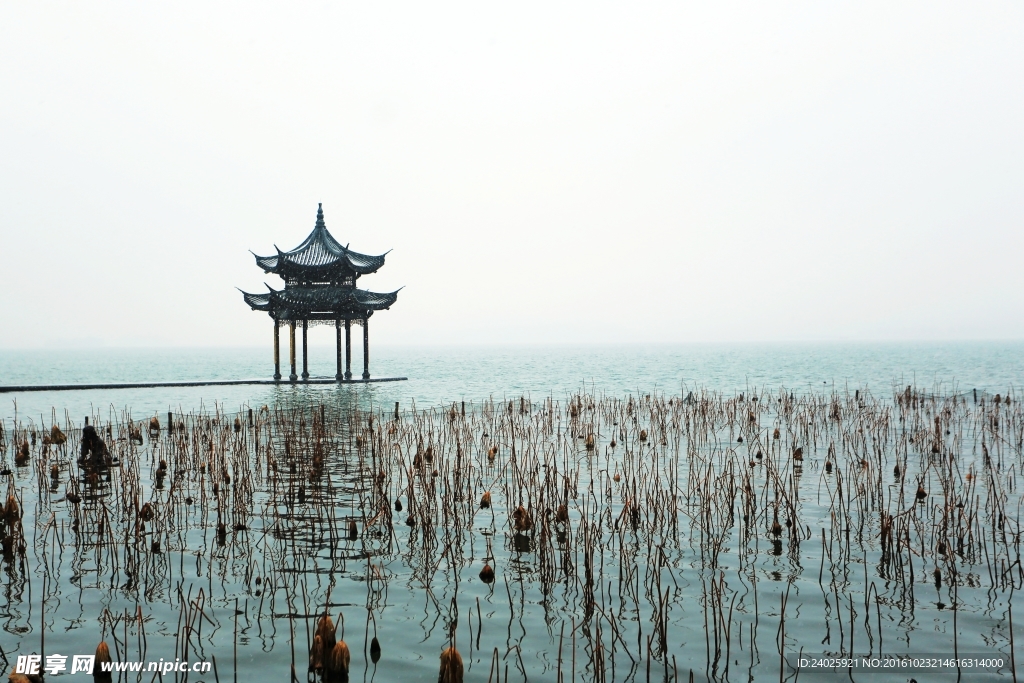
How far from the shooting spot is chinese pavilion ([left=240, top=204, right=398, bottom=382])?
2773cm

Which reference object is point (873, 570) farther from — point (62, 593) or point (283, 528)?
point (62, 593)

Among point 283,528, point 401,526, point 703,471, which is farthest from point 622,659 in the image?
point 703,471

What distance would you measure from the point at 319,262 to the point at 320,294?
5.55 feet

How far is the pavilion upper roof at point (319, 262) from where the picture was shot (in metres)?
28.7

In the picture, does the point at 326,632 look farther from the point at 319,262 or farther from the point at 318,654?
the point at 319,262

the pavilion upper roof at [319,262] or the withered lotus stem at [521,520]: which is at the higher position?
the pavilion upper roof at [319,262]

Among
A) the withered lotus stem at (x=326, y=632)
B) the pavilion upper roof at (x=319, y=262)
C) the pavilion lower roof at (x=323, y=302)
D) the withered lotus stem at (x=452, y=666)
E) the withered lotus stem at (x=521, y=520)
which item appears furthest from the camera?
the pavilion upper roof at (x=319, y=262)

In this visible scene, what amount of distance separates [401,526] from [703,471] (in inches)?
190

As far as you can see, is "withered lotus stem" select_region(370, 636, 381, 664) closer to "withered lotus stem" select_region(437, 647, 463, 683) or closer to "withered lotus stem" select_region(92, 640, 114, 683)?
"withered lotus stem" select_region(437, 647, 463, 683)

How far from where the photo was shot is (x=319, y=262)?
29.1 meters

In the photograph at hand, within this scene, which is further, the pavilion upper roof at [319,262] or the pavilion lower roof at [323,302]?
the pavilion upper roof at [319,262]

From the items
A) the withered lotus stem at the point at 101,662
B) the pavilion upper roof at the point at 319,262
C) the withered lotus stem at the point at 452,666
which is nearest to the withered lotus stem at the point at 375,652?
the withered lotus stem at the point at 452,666

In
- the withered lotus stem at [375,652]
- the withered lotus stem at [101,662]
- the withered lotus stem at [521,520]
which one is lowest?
the withered lotus stem at [375,652]

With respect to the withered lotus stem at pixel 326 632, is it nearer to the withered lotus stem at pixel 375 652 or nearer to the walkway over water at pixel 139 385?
the withered lotus stem at pixel 375 652
